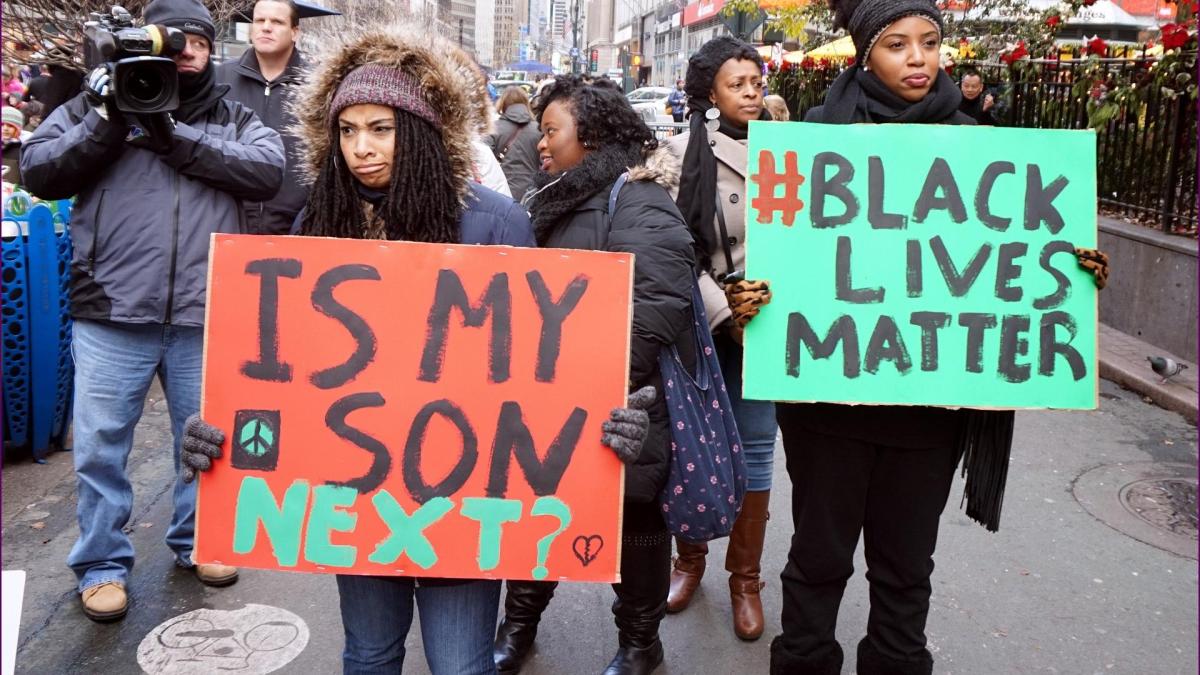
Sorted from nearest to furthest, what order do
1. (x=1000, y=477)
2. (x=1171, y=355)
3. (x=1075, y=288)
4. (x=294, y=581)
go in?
(x=1075, y=288)
(x=1000, y=477)
(x=294, y=581)
(x=1171, y=355)

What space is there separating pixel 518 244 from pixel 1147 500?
4094 mm

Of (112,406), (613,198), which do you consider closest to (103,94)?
(112,406)

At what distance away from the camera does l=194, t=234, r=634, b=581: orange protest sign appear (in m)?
2.22

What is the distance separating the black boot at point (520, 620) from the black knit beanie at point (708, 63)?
71.5 inches

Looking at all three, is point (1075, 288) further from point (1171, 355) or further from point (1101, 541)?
point (1171, 355)

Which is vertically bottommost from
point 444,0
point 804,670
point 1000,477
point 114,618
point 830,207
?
point 114,618

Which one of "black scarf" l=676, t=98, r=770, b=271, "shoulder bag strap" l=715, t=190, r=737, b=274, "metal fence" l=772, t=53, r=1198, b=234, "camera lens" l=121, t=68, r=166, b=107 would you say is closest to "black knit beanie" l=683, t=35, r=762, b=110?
"black scarf" l=676, t=98, r=770, b=271

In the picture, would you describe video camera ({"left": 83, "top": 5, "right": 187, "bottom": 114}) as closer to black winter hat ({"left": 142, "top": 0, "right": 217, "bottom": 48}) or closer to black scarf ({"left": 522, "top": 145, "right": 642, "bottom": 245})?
black winter hat ({"left": 142, "top": 0, "right": 217, "bottom": 48})

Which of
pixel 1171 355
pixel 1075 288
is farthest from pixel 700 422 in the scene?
pixel 1171 355

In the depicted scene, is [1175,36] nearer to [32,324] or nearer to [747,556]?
[747,556]

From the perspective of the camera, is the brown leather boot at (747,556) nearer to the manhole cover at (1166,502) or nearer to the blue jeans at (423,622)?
the blue jeans at (423,622)

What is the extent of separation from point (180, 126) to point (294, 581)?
5.89ft

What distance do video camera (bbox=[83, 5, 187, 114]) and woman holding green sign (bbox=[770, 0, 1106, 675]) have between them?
2033mm

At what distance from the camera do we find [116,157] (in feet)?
11.2
